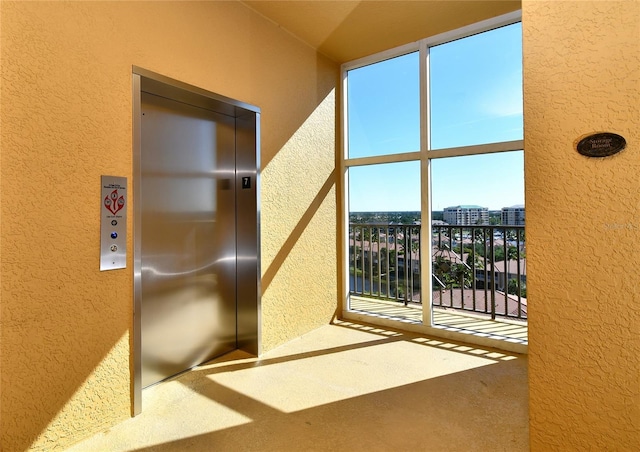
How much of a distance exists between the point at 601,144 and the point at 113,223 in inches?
86.2

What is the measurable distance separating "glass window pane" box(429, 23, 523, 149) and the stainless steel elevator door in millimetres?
1928

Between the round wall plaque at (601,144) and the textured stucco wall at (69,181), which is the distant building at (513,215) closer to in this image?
the round wall plaque at (601,144)

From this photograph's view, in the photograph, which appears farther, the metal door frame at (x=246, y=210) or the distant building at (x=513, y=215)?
the distant building at (x=513, y=215)

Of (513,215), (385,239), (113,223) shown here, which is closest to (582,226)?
(513,215)

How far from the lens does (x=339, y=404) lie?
1974mm

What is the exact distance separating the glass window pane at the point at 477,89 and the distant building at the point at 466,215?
58cm

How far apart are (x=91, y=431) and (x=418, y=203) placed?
2914mm

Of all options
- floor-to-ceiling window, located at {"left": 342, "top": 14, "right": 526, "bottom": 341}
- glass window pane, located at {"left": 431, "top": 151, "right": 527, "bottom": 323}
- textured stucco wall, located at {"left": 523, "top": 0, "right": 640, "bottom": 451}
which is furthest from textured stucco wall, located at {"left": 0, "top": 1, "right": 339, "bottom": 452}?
glass window pane, located at {"left": 431, "top": 151, "right": 527, "bottom": 323}

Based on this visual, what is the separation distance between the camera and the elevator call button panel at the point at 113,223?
1.72m

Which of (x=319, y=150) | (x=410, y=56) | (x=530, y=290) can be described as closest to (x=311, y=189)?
(x=319, y=150)

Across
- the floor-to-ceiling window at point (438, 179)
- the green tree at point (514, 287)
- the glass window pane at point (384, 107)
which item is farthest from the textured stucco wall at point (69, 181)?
the green tree at point (514, 287)

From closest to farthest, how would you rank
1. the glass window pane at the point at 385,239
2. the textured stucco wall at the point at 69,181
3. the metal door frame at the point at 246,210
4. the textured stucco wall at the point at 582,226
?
the textured stucco wall at the point at 582,226, the textured stucco wall at the point at 69,181, the metal door frame at the point at 246,210, the glass window pane at the point at 385,239

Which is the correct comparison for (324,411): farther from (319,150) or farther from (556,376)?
(319,150)

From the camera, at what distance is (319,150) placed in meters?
3.28
